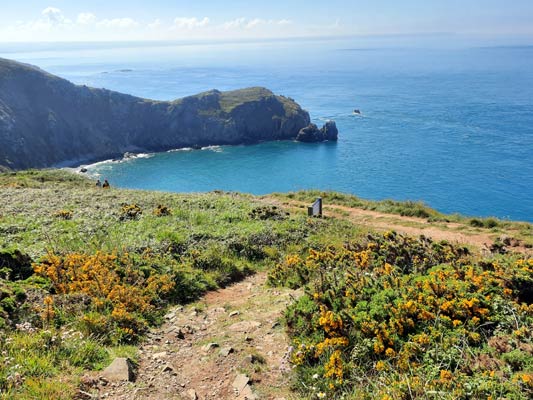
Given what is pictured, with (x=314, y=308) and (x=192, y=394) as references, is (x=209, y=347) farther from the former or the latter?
(x=314, y=308)

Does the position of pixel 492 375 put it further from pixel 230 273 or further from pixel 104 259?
pixel 104 259

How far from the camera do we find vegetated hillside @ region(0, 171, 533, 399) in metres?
6.00

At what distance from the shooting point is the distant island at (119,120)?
4712 inches

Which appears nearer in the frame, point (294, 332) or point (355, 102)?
point (294, 332)

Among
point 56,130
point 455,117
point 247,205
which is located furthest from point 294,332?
point 56,130

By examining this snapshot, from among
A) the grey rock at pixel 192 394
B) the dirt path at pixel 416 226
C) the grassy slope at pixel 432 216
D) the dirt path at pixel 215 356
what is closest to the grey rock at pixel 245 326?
the dirt path at pixel 215 356

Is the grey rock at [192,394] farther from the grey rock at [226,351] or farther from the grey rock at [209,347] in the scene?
the grey rock at [209,347]

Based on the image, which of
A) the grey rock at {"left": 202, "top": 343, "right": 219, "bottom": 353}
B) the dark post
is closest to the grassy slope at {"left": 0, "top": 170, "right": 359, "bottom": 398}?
the grey rock at {"left": 202, "top": 343, "right": 219, "bottom": 353}

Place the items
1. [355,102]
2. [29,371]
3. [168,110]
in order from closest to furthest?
[29,371] < [168,110] < [355,102]

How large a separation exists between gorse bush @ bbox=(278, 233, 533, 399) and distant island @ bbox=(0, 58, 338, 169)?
113 meters

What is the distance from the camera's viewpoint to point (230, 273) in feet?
42.4

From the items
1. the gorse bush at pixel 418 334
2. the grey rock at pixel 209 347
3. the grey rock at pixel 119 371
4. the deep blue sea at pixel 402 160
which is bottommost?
the deep blue sea at pixel 402 160

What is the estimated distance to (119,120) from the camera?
452 feet

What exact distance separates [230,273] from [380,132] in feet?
361
